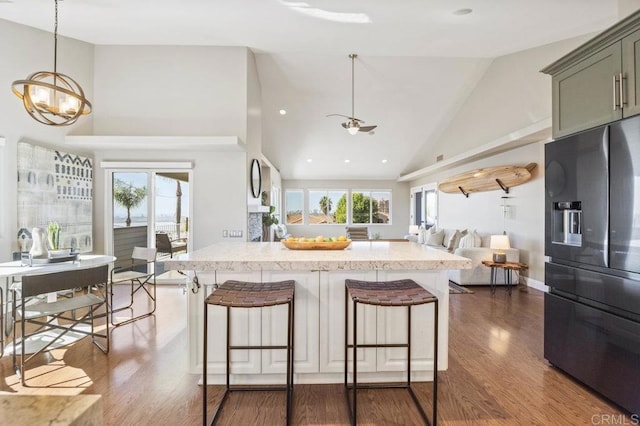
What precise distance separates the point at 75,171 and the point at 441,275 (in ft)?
17.1

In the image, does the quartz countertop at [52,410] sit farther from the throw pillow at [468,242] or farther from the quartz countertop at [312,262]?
the throw pillow at [468,242]

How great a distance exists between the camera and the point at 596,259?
219 centimetres

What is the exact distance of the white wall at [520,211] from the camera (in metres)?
5.19

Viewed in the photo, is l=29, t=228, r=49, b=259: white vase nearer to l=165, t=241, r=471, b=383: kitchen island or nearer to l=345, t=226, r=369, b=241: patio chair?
l=165, t=241, r=471, b=383: kitchen island

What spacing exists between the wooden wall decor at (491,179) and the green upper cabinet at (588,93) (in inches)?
121

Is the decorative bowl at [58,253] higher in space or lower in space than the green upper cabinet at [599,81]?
lower

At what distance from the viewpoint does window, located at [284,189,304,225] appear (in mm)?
12383

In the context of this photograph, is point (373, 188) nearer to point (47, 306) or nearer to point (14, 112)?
point (14, 112)

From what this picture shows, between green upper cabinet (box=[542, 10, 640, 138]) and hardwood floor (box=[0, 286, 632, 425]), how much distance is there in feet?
6.26

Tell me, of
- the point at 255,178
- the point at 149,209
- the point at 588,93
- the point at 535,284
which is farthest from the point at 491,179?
the point at 149,209

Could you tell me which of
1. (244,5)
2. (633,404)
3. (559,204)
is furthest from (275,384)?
(244,5)

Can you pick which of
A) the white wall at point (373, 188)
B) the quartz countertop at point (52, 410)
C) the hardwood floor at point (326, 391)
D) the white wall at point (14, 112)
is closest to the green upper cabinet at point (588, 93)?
the hardwood floor at point (326, 391)

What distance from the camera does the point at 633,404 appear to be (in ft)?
6.30

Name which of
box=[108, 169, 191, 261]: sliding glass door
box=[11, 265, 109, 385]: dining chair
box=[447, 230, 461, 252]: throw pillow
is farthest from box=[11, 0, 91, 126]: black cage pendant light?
box=[447, 230, 461, 252]: throw pillow
